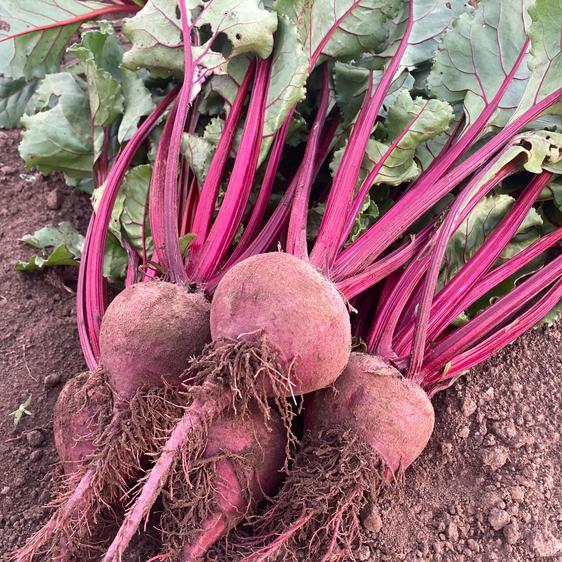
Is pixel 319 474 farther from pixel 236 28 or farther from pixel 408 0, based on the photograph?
pixel 408 0

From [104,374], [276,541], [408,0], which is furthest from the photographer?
[408,0]

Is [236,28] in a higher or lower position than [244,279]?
higher

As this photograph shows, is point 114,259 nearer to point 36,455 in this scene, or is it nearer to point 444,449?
point 36,455

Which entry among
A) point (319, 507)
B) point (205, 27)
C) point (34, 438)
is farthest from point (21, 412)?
point (205, 27)

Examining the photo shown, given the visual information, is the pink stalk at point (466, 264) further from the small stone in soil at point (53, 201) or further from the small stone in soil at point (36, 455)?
the small stone in soil at point (53, 201)

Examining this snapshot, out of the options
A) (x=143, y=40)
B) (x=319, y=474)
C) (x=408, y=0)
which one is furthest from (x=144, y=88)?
(x=319, y=474)

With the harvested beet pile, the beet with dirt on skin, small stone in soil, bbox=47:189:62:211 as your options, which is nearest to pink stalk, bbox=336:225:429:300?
the harvested beet pile
